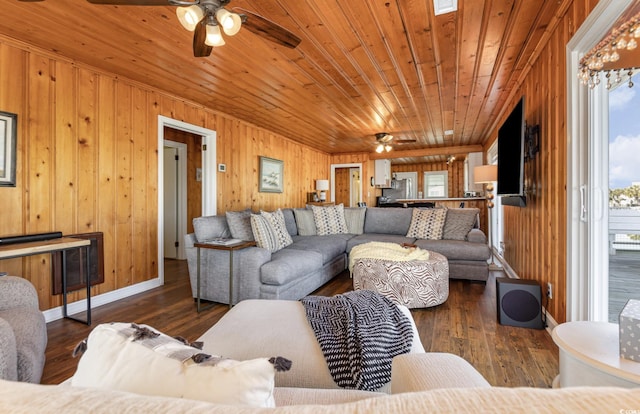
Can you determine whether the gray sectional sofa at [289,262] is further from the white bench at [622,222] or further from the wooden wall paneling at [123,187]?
the white bench at [622,222]

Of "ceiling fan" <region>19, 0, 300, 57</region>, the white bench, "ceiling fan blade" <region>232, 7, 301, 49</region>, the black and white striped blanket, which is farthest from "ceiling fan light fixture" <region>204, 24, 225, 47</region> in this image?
the white bench

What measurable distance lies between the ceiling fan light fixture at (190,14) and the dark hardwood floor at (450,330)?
2.18 m

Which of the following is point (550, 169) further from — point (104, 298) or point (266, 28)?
point (104, 298)

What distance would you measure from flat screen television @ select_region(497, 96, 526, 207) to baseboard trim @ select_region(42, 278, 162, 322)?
4.00m

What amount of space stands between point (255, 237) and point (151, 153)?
1.69 m

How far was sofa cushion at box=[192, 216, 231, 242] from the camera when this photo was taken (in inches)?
118

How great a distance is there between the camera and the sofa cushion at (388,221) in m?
4.70

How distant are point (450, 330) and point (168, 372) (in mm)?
2374

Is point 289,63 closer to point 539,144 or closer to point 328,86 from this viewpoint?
point 328,86

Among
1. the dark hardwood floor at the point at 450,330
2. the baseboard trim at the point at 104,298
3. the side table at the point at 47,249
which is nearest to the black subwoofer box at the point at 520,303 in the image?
the dark hardwood floor at the point at 450,330

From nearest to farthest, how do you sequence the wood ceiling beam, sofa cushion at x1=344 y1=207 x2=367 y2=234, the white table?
1. the white table
2. sofa cushion at x1=344 y1=207 x2=367 y2=234
3. the wood ceiling beam

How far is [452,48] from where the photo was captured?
252 cm

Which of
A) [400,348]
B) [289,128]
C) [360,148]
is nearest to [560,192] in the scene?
[400,348]

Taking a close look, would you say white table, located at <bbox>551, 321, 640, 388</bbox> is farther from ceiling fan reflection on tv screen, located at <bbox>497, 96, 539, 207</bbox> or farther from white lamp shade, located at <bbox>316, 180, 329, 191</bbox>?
white lamp shade, located at <bbox>316, 180, 329, 191</bbox>
